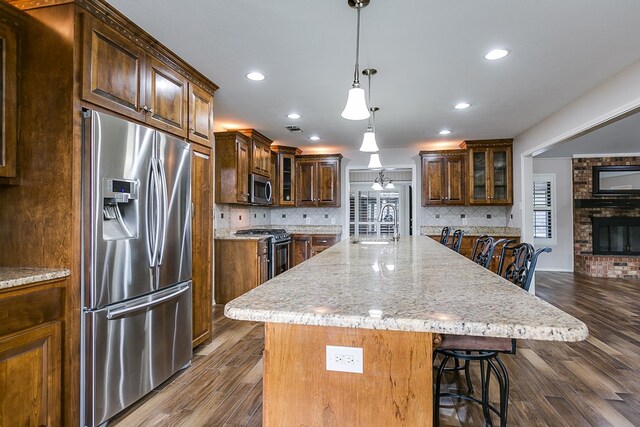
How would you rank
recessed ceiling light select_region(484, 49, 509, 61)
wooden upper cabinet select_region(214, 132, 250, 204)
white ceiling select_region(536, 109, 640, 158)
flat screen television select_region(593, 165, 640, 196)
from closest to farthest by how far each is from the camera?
recessed ceiling light select_region(484, 49, 509, 61) → wooden upper cabinet select_region(214, 132, 250, 204) → white ceiling select_region(536, 109, 640, 158) → flat screen television select_region(593, 165, 640, 196)

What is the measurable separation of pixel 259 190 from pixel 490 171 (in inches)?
145

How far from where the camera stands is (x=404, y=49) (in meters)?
2.54

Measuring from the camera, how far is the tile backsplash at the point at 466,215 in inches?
239

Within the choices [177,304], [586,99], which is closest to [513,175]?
[586,99]

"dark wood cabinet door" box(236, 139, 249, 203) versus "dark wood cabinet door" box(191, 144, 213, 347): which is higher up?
"dark wood cabinet door" box(236, 139, 249, 203)

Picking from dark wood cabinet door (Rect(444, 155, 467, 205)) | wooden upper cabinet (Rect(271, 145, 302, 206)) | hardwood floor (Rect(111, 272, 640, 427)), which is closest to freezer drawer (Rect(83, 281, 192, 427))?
hardwood floor (Rect(111, 272, 640, 427))

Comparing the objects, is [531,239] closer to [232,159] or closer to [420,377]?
[232,159]

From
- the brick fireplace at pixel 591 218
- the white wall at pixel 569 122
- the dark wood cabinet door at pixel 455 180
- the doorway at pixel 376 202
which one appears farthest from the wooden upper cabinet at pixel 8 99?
the brick fireplace at pixel 591 218

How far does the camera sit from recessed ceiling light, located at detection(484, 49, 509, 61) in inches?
101

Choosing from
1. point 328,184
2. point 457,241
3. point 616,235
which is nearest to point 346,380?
Answer: point 457,241

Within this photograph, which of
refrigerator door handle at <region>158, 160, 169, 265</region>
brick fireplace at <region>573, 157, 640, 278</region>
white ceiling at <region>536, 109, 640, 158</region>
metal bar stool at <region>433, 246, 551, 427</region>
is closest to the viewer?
metal bar stool at <region>433, 246, 551, 427</region>

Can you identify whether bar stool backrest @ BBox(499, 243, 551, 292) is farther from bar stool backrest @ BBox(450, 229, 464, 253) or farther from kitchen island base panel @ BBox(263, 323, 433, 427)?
bar stool backrest @ BBox(450, 229, 464, 253)

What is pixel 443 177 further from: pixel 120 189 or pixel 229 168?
pixel 120 189

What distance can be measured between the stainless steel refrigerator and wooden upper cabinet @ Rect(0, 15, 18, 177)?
37 centimetres
